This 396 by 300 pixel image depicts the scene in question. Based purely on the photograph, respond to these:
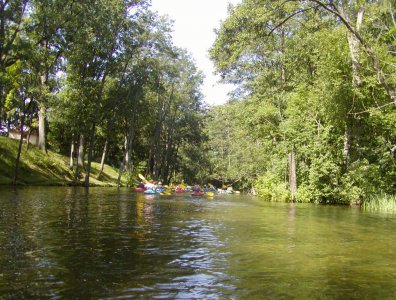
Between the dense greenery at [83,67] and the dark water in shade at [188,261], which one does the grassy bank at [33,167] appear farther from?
the dark water in shade at [188,261]

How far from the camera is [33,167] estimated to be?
38344 millimetres

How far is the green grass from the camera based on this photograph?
19984 millimetres

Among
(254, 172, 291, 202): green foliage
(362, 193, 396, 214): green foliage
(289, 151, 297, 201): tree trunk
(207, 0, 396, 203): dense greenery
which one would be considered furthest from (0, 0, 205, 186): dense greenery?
(362, 193, 396, 214): green foliage

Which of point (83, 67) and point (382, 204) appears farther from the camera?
point (83, 67)

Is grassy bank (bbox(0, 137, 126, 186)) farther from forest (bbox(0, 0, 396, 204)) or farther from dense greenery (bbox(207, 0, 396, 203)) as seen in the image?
dense greenery (bbox(207, 0, 396, 203))

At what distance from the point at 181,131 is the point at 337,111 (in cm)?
4589

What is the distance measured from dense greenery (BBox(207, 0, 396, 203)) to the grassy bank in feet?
63.1

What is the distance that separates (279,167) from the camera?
31891 millimetres

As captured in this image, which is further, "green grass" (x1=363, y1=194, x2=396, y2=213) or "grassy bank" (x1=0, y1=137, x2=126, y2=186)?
"grassy bank" (x1=0, y1=137, x2=126, y2=186)

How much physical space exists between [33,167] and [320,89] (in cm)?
2795

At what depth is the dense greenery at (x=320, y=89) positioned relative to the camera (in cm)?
2228

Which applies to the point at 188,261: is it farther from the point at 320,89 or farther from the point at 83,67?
the point at 83,67

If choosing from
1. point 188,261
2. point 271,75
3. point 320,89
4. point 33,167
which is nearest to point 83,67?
point 33,167

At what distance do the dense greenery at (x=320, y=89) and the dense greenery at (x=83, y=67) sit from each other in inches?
474
